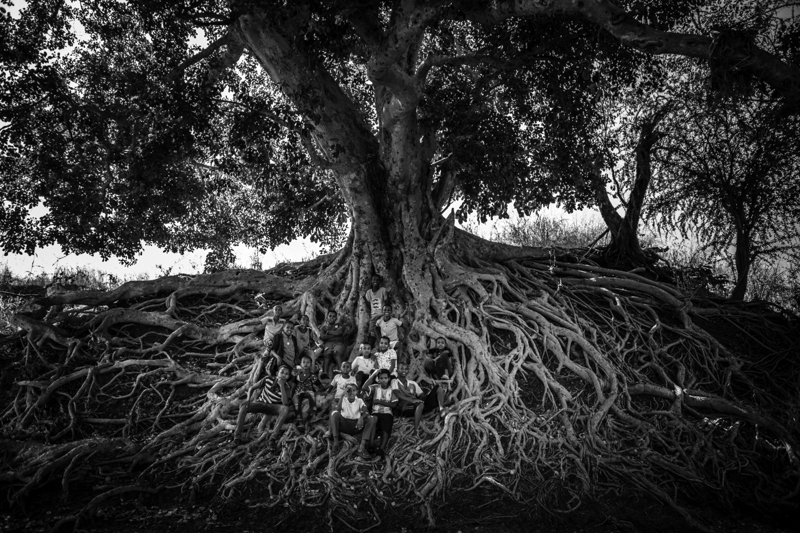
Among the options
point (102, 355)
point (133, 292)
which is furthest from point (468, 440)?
point (133, 292)

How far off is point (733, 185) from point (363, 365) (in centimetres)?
879

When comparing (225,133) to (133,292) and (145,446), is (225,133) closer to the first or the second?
(133,292)

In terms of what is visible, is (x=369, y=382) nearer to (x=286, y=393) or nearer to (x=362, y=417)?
(x=362, y=417)

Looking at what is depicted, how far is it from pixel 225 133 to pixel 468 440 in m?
7.70

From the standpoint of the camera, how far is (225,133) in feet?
38.4

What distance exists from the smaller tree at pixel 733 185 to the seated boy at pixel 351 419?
332 inches

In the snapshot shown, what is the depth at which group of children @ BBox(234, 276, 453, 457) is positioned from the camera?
7805mm

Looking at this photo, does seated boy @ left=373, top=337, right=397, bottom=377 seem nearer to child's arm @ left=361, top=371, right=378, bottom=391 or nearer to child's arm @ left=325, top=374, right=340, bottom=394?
child's arm @ left=361, top=371, right=378, bottom=391

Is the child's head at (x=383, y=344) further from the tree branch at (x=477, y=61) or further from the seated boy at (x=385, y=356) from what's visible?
the tree branch at (x=477, y=61)

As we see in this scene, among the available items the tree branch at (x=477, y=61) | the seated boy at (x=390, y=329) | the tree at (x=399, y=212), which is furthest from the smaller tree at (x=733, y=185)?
the seated boy at (x=390, y=329)

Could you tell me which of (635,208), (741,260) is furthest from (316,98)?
(741,260)

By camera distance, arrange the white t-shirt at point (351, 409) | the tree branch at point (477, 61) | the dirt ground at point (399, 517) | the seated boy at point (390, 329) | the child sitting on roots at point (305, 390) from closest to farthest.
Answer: the dirt ground at point (399, 517) < the white t-shirt at point (351, 409) < the child sitting on roots at point (305, 390) < the tree branch at point (477, 61) < the seated boy at point (390, 329)

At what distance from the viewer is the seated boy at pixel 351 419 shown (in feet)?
25.0

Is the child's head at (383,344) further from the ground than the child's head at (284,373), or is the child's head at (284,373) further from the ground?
the child's head at (383,344)
